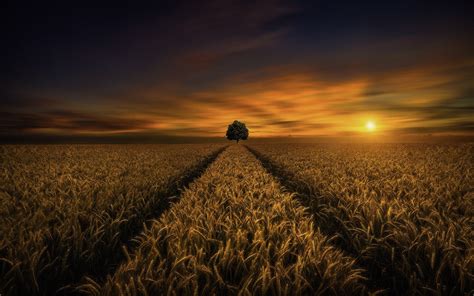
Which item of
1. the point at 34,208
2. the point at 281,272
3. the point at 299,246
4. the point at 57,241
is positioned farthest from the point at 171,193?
the point at 281,272

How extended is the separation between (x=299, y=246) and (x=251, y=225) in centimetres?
99

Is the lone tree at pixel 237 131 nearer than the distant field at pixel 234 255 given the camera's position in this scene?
No

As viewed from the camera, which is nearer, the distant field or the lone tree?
the distant field

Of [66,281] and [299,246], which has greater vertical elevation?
[299,246]

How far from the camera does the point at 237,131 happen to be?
11138 cm

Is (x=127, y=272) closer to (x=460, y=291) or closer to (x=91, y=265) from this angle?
(x=91, y=265)

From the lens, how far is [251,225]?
4.33m

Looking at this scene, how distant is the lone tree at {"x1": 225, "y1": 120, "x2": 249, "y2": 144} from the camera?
111m

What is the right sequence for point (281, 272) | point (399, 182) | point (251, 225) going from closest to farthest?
point (281, 272) → point (251, 225) → point (399, 182)

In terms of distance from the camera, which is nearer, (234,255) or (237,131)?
(234,255)

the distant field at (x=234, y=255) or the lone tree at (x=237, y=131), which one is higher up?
the lone tree at (x=237, y=131)

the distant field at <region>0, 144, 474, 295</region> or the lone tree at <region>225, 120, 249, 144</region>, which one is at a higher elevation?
the lone tree at <region>225, 120, 249, 144</region>

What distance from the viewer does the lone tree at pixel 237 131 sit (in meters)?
111

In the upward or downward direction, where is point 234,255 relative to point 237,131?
downward
